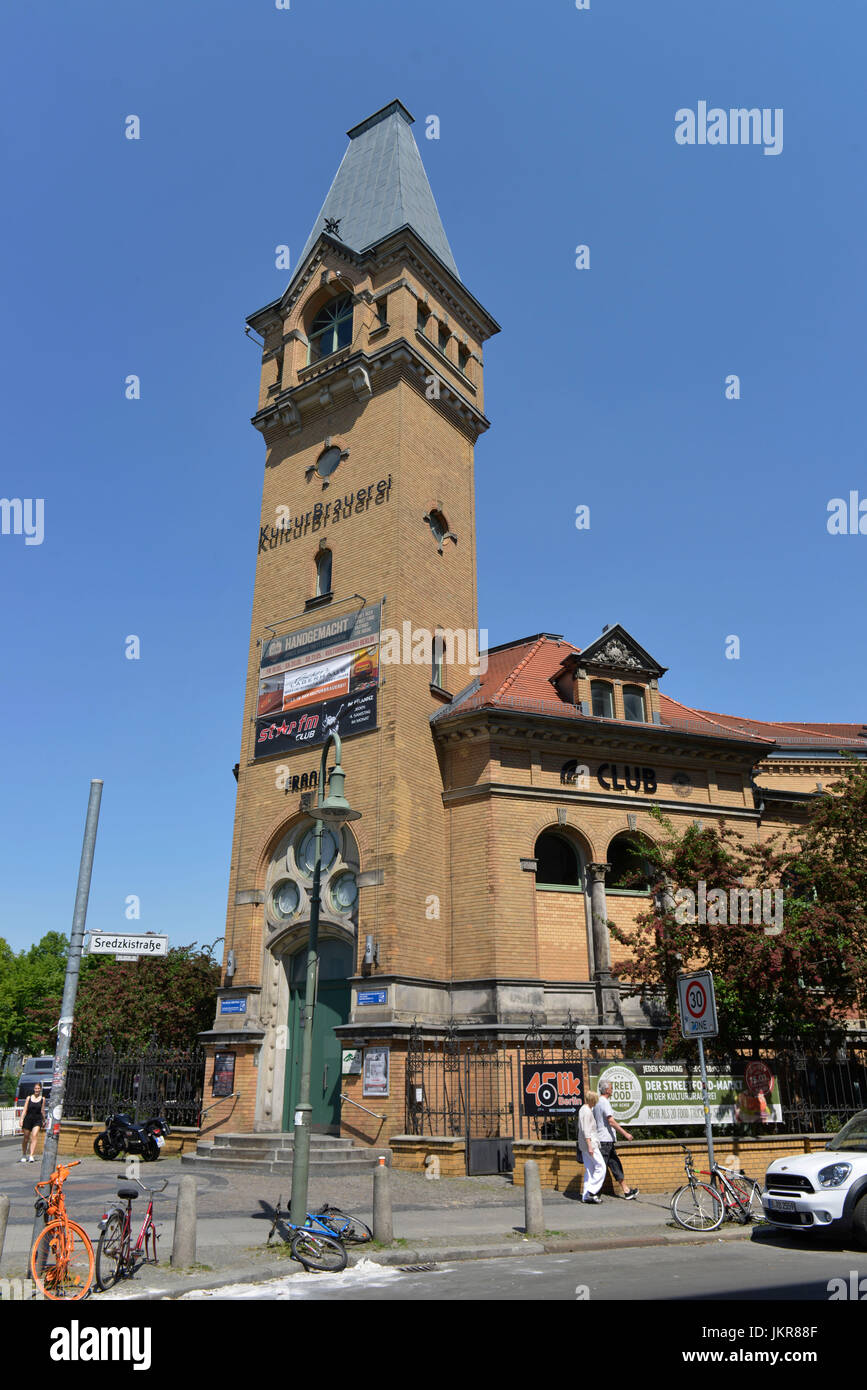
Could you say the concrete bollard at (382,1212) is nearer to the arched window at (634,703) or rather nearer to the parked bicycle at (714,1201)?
the parked bicycle at (714,1201)

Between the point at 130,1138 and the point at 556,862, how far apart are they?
11840 millimetres

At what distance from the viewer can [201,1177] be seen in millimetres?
17641

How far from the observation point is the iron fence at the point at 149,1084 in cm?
2267

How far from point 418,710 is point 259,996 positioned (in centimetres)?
821

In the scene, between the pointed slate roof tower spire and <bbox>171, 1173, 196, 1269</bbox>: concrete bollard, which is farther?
the pointed slate roof tower spire

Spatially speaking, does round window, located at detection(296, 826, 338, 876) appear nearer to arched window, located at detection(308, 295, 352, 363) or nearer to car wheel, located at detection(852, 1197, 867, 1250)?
car wheel, located at detection(852, 1197, 867, 1250)

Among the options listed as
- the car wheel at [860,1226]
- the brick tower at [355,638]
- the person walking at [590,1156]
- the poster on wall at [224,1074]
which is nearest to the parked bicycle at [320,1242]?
the person walking at [590,1156]

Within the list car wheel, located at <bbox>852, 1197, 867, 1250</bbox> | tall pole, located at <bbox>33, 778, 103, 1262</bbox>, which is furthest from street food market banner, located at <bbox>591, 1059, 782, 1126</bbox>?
tall pole, located at <bbox>33, 778, 103, 1262</bbox>

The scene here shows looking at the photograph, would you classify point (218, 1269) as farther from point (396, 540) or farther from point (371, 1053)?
point (396, 540)

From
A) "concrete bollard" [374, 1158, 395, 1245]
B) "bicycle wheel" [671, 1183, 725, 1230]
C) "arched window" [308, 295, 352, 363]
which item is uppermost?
"arched window" [308, 295, 352, 363]

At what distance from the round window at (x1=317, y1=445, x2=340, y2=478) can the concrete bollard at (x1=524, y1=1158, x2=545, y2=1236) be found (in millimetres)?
20667

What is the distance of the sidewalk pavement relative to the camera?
31.8 feet

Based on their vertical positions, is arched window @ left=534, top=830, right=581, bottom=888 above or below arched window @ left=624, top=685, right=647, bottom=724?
below

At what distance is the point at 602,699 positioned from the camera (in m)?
25.8
